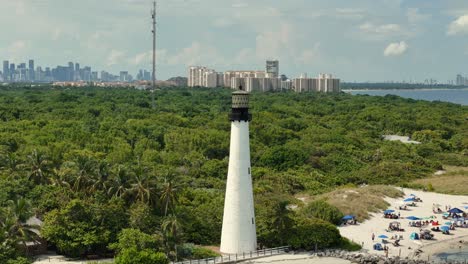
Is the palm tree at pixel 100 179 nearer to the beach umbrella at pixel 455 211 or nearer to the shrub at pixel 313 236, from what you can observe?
the shrub at pixel 313 236

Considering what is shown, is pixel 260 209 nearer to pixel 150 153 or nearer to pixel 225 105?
pixel 150 153

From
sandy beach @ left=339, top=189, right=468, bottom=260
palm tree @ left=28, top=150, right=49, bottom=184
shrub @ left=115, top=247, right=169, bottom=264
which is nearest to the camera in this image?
shrub @ left=115, top=247, right=169, bottom=264

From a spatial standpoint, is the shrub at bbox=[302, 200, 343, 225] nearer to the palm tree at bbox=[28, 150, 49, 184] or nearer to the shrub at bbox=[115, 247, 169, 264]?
the shrub at bbox=[115, 247, 169, 264]

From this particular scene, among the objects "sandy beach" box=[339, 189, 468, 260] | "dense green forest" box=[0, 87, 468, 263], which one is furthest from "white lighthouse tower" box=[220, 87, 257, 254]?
"sandy beach" box=[339, 189, 468, 260]

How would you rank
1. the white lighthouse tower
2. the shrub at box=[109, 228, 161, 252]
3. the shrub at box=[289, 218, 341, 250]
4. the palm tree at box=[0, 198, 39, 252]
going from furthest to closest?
the shrub at box=[289, 218, 341, 250] → the shrub at box=[109, 228, 161, 252] → the white lighthouse tower → the palm tree at box=[0, 198, 39, 252]

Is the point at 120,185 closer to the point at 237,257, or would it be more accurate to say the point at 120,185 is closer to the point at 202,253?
the point at 202,253

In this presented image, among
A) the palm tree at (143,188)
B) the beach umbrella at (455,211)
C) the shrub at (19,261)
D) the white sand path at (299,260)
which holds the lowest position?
the beach umbrella at (455,211)

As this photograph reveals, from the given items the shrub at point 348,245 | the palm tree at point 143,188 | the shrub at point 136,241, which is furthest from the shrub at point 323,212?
the shrub at point 136,241
